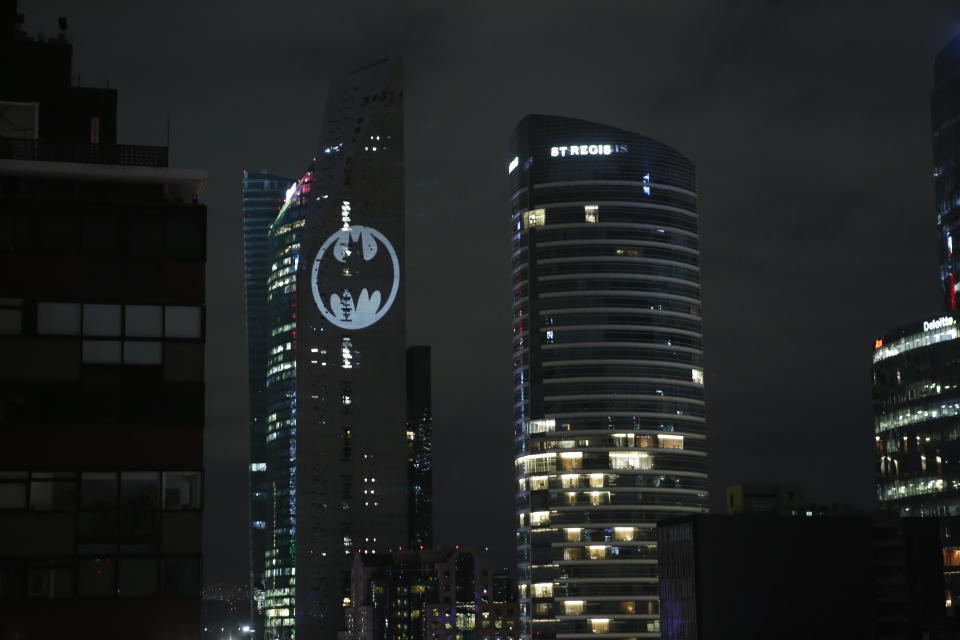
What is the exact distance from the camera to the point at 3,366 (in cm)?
6294

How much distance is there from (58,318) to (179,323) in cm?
491

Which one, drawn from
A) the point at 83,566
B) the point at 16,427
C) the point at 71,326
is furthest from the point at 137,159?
the point at 83,566

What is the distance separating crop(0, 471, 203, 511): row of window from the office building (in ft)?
0.19

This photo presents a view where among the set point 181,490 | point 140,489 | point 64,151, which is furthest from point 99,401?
point 64,151

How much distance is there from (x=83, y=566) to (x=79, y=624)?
2.27 metres

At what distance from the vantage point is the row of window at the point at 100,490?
62.5 meters

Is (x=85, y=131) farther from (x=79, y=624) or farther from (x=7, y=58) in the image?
(x=79, y=624)

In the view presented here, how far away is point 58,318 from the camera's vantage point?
64.4m

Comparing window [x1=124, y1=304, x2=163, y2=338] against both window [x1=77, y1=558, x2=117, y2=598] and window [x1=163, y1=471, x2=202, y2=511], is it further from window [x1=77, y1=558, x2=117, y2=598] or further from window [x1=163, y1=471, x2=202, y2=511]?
window [x1=77, y1=558, x2=117, y2=598]

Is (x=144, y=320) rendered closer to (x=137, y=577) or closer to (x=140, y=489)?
(x=140, y=489)

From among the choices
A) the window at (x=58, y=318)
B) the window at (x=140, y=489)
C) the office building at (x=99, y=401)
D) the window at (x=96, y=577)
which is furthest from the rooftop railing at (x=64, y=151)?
the window at (x=96, y=577)

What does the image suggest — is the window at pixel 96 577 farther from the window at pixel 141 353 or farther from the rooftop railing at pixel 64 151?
the rooftop railing at pixel 64 151

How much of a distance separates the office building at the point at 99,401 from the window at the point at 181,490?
6 cm

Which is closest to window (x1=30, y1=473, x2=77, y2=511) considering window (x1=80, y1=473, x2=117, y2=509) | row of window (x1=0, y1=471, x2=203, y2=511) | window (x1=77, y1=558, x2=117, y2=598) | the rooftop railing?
row of window (x1=0, y1=471, x2=203, y2=511)
